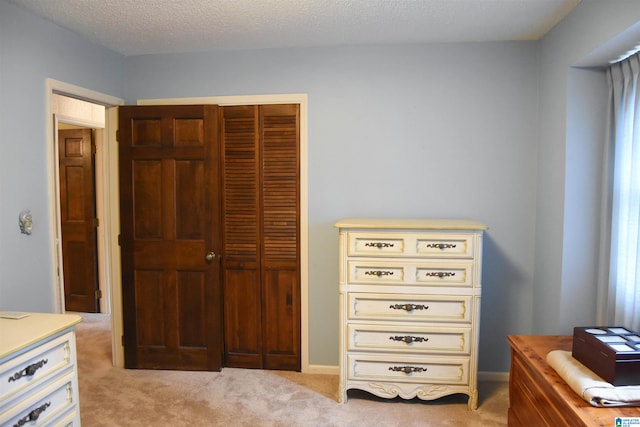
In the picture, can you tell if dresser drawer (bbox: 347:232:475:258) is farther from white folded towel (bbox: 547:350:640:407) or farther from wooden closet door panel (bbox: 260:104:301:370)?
white folded towel (bbox: 547:350:640:407)

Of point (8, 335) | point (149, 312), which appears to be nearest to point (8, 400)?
point (8, 335)

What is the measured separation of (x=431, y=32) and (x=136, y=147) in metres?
2.38

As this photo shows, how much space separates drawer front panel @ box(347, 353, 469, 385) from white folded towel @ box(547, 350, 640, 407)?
2.91 feet

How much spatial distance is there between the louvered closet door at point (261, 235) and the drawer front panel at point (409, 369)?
2.20 ft

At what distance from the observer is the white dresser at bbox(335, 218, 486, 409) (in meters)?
2.51

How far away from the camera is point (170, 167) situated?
305 cm

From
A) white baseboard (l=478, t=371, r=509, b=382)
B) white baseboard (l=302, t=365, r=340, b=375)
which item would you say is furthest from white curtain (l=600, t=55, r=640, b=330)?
white baseboard (l=302, t=365, r=340, b=375)

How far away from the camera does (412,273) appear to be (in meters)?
2.54

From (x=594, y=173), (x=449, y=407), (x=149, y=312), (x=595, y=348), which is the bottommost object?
(x=449, y=407)

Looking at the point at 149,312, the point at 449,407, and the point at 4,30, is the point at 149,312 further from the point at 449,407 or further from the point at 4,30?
the point at 449,407

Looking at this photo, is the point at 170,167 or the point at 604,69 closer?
the point at 604,69

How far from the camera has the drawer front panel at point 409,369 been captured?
254 cm

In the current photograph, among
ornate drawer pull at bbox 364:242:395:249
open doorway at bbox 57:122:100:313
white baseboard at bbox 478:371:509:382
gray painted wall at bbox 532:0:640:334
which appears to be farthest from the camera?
open doorway at bbox 57:122:100:313

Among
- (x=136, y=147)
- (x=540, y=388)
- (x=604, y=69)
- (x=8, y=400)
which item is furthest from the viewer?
(x=136, y=147)
